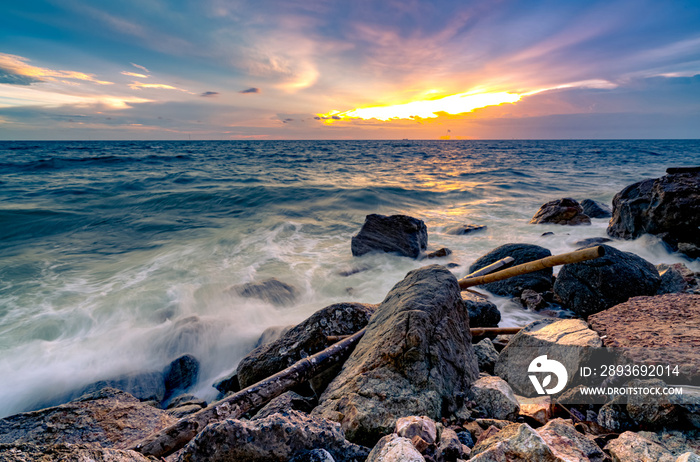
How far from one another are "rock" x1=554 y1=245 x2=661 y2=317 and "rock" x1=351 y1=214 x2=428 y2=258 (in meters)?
4.50

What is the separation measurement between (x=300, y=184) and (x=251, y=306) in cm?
1807

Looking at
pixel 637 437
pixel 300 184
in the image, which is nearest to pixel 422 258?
pixel 637 437

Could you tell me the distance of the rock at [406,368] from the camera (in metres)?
2.35

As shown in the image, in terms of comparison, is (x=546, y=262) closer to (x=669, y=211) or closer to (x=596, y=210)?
(x=669, y=211)

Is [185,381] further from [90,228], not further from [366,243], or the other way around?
[90,228]

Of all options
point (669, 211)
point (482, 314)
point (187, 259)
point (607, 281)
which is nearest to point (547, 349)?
point (482, 314)

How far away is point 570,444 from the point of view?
1863mm

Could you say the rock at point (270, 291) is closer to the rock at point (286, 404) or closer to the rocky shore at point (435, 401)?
the rocky shore at point (435, 401)

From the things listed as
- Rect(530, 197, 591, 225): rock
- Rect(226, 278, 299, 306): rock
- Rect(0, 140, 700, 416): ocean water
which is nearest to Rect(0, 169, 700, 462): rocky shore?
Rect(0, 140, 700, 416): ocean water

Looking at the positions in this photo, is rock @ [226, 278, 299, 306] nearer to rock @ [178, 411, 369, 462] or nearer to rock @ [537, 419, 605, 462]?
rock @ [178, 411, 369, 462]

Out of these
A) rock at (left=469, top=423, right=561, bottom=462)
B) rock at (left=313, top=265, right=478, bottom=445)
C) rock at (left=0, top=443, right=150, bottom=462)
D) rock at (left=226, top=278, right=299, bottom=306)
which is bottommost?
rock at (left=226, top=278, right=299, bottom=306)

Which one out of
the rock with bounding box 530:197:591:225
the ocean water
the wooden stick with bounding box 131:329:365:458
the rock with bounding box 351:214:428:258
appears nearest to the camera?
the wooden stick with bounding box 131:329:365:458

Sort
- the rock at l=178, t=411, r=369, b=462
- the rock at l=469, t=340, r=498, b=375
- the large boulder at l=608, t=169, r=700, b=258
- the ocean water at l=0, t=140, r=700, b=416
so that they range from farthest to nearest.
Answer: the large boulder at l=608, t=169, r=700, b=258 → the ocean water at l=0, t=140, r=700, b=416 → the rock at l=469, t=340, r=498, b=375 → the rock at l=178, t=411, r=369, b=462

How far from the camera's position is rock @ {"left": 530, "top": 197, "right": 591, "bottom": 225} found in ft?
38.6
